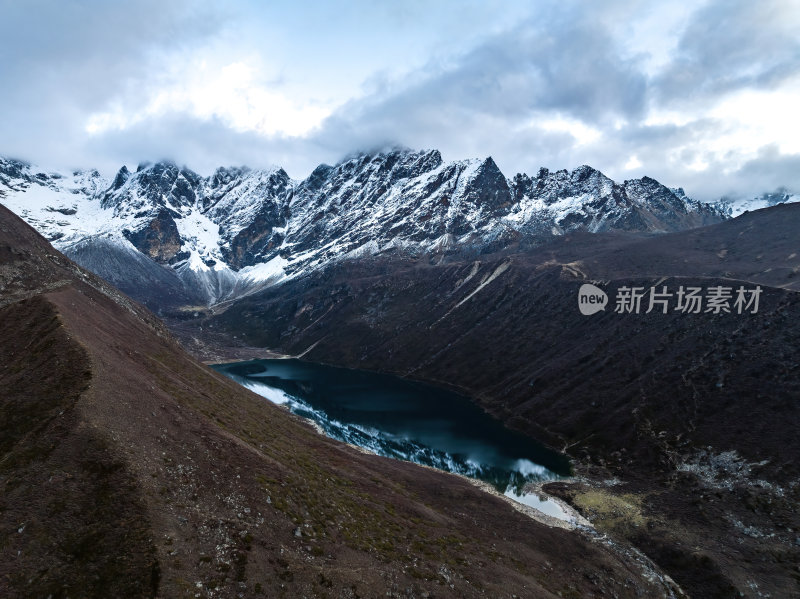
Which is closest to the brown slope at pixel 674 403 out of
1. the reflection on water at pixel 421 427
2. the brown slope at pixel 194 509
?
the reflection on water at pixel 421 427

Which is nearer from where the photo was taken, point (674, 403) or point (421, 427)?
point (674, 403)

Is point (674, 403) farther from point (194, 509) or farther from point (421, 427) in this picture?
point (194, 509)

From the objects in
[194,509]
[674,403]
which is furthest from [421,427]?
[194,509]

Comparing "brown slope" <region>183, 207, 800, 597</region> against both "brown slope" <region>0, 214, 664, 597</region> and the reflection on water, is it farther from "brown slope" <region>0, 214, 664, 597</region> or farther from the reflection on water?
"brown slope" <region>0, 214, 664, 597</region>

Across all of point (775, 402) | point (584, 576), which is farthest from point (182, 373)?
point (775, 402)

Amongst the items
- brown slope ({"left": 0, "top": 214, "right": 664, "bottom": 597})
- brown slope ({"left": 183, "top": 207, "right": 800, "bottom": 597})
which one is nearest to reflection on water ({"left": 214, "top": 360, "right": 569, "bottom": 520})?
brown slope ({"left": 183, "top": 207, "right": 800, "bottom": 597})

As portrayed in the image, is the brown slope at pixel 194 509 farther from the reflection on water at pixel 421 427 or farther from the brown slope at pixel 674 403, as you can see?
the reflection on water at pixel 421 427

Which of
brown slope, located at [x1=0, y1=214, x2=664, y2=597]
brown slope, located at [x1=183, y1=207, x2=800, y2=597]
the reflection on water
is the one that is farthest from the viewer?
the reflection on water

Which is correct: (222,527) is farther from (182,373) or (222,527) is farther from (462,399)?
(462,399)
